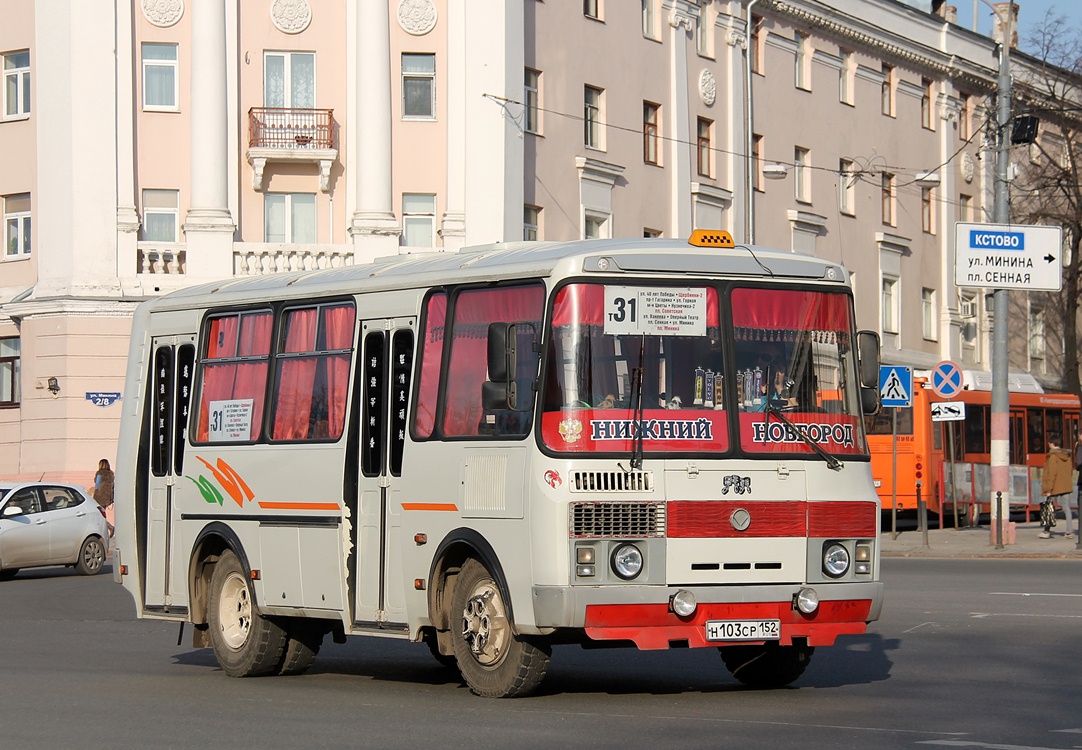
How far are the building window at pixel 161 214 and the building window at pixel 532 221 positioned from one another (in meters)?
8.01

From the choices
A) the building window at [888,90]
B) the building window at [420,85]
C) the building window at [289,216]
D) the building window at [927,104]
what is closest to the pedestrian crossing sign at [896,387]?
the building window at [420,85]

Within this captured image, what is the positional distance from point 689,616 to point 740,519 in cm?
69

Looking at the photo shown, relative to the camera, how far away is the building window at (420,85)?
43.9m

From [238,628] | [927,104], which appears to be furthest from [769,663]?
[927,104]

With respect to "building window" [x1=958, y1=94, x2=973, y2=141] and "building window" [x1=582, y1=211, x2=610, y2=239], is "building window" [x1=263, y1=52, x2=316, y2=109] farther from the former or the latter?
"building window" [x1=958, y1=94, x2=973, y2=141]

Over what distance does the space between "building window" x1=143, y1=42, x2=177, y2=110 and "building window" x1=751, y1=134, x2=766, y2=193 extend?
17553 millimetres

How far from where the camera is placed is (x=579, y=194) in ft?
154

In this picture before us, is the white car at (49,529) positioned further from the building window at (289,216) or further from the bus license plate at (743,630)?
the bus license plate at (743,630)

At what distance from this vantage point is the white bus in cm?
1160

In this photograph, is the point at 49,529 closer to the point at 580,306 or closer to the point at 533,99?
the point at 580,306

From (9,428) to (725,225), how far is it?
66.4 feet

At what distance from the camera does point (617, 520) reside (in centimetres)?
1158

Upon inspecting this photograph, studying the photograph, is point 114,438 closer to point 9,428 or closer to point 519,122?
point 9,428

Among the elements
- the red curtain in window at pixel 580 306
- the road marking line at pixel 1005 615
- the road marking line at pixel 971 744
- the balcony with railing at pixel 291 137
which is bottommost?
the road marking line at pixel 1005 615
